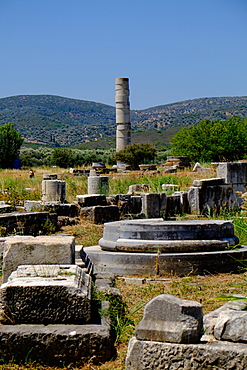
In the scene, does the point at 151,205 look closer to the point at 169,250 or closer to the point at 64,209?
the point at 64,209

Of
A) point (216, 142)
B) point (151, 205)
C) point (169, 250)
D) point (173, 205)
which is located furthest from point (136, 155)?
point (169, 250)

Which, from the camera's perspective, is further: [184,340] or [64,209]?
[64,209]

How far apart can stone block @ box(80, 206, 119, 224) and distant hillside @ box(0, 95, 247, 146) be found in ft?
225

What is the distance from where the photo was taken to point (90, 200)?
13.2m

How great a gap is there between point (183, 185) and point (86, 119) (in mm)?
170665

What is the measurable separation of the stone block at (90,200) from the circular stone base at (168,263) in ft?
19.2

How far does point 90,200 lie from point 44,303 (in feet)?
29.5

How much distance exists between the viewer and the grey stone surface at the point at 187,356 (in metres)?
3.44

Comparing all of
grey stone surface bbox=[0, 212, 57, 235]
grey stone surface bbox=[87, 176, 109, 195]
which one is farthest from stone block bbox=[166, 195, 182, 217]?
grey stone surface bbox=[0, 212, 57, 235]

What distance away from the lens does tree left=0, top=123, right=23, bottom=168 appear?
40906 millimetres

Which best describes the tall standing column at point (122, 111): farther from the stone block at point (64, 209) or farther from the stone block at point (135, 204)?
the stone block at point (64, 209)

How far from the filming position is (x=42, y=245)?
5.14 meters

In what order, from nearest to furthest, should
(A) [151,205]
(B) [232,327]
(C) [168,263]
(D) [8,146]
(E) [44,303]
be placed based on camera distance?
(B) [232,327] → (E) [44,303] → (C) [168,263] → (A) [151,205] → (D) [8,146]

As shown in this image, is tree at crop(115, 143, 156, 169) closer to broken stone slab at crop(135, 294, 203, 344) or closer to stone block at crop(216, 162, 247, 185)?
stone block at crop(216, 162, 247, 185)
